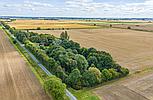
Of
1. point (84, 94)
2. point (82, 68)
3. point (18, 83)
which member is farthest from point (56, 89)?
point (82, 68)

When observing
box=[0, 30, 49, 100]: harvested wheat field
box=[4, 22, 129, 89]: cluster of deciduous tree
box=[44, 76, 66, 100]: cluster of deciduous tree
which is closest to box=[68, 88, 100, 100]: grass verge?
box=[4, 22, 129, 89]: cluster of deciduous tree

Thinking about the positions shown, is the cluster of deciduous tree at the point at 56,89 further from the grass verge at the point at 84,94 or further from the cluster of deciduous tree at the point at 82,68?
the cluster of deciduous tree at the point at 82,68

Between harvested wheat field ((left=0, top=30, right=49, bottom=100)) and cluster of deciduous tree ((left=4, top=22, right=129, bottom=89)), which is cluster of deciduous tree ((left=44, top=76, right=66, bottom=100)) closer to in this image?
harvested wheat field ((left=0, top=30, right=49, bottom=100))

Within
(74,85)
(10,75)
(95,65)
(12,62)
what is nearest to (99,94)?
(74,85)

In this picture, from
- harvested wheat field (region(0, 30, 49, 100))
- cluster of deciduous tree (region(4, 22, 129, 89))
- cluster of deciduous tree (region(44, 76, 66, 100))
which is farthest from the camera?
cluster of deciduous tree (region(4, 22, 129, 89))

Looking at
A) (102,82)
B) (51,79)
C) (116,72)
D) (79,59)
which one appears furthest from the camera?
(79,59)

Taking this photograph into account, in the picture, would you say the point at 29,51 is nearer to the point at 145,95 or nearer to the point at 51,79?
the point at 51,79

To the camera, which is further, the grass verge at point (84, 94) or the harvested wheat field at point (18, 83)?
the harvested wheat field at point (18, 83)

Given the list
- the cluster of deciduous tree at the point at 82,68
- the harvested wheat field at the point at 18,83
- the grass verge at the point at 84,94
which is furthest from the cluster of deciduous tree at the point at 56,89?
the cluster of deciduous tree at the point at 82,68
